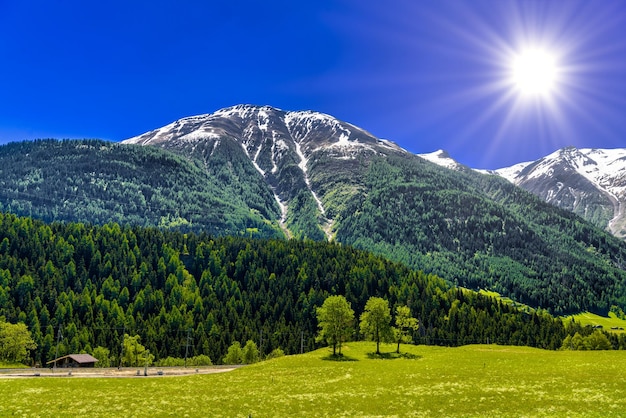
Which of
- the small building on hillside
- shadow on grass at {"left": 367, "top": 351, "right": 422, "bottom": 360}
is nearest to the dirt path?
shadow on grass at {"left": 367, "top": 351, "right": 422, "bottom": 360}

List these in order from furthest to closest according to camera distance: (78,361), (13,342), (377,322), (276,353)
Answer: (276,353), (13,342), (78,361), (377,322)

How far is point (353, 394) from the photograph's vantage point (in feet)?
173

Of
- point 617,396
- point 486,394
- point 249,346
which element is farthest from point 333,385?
point 249,346

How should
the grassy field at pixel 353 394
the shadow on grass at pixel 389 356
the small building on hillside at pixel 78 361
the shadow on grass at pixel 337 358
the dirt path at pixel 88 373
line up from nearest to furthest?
the grassy field at pixel 353 394, the dirt path at pixel 88 373, the shadow on grass at pixel 337 358, the shadow on grass at pixel 389 356, the small building on hillside at pixel 78 361

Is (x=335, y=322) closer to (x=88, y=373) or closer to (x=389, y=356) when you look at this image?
(x=389, y=356)

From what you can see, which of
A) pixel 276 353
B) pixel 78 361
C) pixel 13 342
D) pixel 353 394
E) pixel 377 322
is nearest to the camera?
pixel 353 394

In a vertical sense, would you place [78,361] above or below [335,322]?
below

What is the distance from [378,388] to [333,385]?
7368mm

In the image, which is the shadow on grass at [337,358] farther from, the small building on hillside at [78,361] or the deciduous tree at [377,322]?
the small building on hillside at [78,361]

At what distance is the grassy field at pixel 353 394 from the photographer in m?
42.7

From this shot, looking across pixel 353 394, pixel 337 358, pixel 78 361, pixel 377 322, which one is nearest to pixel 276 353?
pixel 377 322

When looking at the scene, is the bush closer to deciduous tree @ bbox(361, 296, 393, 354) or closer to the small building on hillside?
deciduous tree @ bbox(361, 296, 393, 354)

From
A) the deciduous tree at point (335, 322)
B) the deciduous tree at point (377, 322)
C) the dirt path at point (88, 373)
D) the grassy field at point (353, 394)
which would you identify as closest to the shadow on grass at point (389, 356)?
the deciduous tree at point (377, 322)

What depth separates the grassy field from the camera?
4269 centimetres
